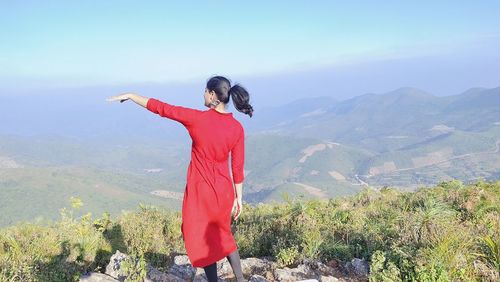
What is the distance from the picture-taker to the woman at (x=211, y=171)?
4.61m

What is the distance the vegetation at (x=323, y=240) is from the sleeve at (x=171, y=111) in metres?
1.77

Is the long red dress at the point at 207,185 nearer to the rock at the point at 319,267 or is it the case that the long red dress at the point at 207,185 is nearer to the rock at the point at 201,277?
the rock at the point at 201,277

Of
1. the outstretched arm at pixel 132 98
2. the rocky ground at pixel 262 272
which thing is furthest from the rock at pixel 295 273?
the outstretched arm at pixel 132 98

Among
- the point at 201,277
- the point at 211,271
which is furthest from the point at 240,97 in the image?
the point at 201,277

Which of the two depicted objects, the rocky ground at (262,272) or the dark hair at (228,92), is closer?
the dark hair at (228,92)

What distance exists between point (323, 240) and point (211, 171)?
9.85ft

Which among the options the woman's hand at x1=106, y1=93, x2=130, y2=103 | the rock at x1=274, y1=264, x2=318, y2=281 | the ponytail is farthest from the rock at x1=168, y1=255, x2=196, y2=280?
the woman's hand at x1=106, y1=93, x2=130, y2=103

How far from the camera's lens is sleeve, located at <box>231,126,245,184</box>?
4844 mm

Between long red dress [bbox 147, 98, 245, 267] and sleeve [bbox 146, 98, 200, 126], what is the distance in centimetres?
1

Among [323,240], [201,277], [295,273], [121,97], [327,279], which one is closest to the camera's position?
[121,97]

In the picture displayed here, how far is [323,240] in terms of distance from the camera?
677 centimetres

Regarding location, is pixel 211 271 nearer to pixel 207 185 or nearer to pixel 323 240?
pixel 207 185

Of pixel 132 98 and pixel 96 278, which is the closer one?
pixel 132 98

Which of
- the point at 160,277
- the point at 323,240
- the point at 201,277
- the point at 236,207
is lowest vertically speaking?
the point at 201,277
